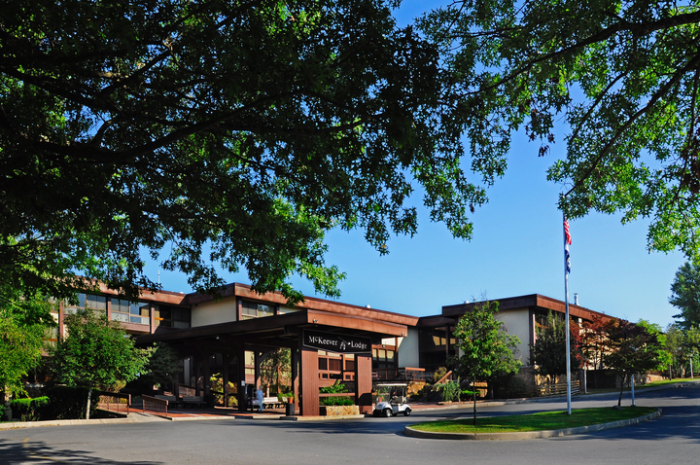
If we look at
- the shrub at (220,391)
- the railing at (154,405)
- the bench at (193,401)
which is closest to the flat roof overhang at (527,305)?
the shrub at (220,391)

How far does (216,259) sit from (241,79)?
6332mm

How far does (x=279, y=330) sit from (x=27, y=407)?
12441 mm

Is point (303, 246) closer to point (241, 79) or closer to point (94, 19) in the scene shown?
point (241, 79)

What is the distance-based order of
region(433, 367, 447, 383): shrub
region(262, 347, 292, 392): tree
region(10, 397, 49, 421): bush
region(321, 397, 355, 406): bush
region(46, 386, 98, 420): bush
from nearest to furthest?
region(10, 397, 49, 421): bush < region(46, 386, 98, 420): bush < region(321, 397, 355, 406): bush < region(262, 347, 292, 392): tree < region(433, 367, 447, 383): shrub

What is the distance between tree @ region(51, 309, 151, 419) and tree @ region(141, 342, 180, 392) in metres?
6.67

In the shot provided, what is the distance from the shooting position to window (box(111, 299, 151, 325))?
143ft

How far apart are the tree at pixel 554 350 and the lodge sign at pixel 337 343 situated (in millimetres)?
17332

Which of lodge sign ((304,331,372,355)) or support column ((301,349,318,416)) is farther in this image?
lodge sign ((304,331,372,355))

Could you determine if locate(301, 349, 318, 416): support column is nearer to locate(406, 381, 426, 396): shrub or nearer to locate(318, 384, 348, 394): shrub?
locate(318, 384, 348, 394): shrub

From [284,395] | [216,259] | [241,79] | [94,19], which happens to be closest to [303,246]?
[216,259]

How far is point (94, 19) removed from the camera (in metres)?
6.96

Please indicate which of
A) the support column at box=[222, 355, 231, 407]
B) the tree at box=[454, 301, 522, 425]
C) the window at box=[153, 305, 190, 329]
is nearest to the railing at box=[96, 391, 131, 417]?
the support column at box=[222, 355, 231, 407]

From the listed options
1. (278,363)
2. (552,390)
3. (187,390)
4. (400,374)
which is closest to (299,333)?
(278,363)

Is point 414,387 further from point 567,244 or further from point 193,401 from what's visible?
point 567,244
